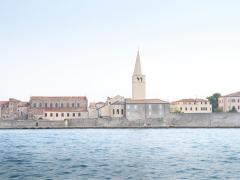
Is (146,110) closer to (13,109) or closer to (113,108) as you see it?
(113,108)

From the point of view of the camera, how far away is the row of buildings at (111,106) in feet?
289

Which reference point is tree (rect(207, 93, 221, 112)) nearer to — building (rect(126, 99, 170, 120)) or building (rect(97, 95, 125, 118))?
building (rect(97, 95, 125, 118))

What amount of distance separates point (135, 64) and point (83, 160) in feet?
230

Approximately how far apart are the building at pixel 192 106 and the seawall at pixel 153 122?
2719cm

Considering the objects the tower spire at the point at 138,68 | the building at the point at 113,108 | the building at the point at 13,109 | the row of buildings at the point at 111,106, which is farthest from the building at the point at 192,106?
the building at the point at 13,109

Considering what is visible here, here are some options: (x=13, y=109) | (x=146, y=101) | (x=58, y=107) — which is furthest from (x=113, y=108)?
(x=13, y=109)

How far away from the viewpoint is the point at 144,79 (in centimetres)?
9544

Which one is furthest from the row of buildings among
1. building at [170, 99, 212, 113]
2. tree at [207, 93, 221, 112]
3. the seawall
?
the seawall

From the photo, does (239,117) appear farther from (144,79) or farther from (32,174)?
(32,174)

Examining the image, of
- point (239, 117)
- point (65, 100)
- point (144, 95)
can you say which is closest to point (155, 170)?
point (239, 117)

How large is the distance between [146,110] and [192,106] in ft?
82.1

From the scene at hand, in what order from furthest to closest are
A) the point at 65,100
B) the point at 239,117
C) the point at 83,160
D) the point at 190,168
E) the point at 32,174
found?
the point at 65,100 < the point at 239,117 < the point at 83,160 < the point at 190,168 < the point at 32,174

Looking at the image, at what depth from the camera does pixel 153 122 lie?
84000 mm

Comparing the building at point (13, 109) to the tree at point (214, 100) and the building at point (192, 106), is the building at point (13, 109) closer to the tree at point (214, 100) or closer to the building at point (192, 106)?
the building at point (192, 106)
